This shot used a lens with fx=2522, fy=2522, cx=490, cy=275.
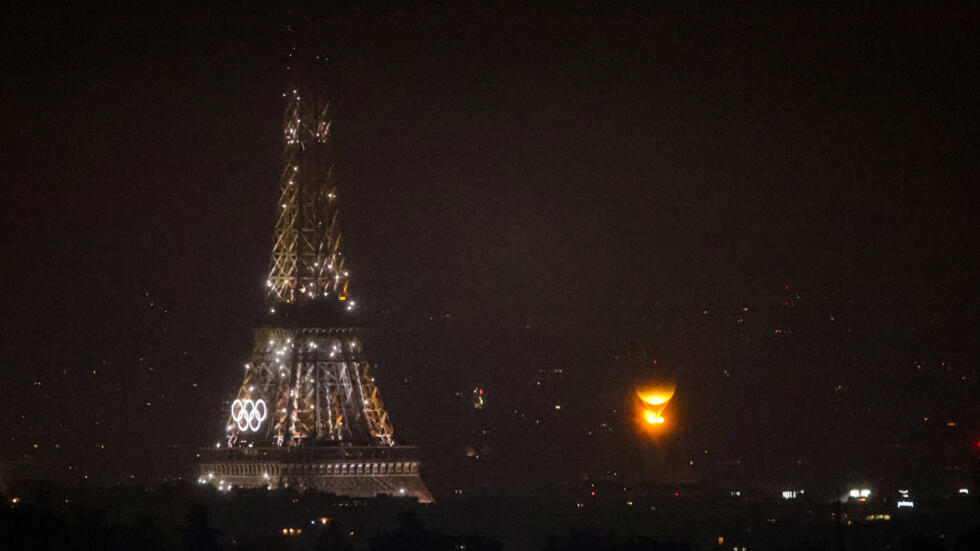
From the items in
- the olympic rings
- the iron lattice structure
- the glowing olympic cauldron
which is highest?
the iron lattice structure

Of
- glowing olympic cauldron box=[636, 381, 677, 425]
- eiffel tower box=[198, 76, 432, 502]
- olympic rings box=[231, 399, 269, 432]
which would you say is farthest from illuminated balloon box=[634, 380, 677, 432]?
olympic rings box=[231, 399, 269, 432]

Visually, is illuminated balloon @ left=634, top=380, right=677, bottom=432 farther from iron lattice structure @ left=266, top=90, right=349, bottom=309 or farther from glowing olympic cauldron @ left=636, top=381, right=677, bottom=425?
iron lattice structure @ left=266, top=90, right=349, bottom=309

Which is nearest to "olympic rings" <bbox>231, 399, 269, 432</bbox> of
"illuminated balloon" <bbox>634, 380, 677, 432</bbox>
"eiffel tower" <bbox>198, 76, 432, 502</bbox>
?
"eiffel tower" <bbox>198, 76, 432, 502</bbox>

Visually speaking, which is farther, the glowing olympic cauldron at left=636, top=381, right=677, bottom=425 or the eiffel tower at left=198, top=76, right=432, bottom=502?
the glowing olympic cauldron at left=636, top=381, right=677, bottom=425

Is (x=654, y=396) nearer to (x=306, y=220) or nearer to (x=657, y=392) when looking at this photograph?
(x=657, y=392)

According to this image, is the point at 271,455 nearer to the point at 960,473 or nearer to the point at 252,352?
the point at 252,352

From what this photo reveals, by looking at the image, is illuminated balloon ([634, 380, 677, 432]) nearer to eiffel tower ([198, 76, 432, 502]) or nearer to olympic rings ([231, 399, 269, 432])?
eiffel tower ([198, 76, 432, 502])

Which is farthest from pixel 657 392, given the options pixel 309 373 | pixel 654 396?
pixel 309 373

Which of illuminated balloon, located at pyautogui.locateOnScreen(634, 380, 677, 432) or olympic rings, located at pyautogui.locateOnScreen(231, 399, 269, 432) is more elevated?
illuminated balloon, located at pyautogui.locateOnScreen(634, 380, 677, 432)
